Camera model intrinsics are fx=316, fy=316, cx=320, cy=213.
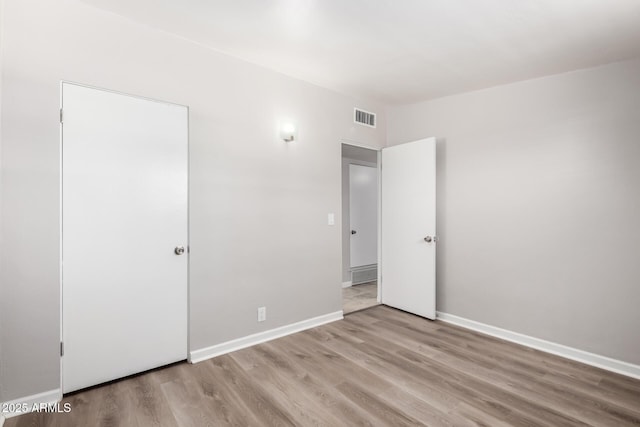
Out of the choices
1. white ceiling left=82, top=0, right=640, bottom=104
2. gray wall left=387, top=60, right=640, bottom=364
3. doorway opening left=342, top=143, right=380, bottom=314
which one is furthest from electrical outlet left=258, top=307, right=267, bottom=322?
white ceiling left=82, top=0, right=640, bottom=104

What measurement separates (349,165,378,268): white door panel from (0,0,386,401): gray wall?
4.47 ft

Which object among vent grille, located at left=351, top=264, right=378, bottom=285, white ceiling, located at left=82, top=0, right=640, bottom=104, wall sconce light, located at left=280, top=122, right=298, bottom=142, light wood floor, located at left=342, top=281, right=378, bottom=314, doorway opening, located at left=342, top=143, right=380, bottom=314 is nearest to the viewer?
white ceiling, located at left=82, top=0, right=640, bottom=104

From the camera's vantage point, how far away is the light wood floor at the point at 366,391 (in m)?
1.90

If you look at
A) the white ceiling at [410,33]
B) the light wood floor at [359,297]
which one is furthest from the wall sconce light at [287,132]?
the light wood floor at [359,297]

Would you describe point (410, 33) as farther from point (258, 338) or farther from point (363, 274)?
point (363, 274)

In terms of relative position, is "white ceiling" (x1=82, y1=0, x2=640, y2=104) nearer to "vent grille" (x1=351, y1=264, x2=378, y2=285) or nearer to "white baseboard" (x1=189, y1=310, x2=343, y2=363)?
"white baseboard" (x1=189, y1=310, x2=343, y2=363)

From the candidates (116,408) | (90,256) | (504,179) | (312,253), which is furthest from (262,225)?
(504,179)

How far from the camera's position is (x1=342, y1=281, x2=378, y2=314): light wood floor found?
4.04 m

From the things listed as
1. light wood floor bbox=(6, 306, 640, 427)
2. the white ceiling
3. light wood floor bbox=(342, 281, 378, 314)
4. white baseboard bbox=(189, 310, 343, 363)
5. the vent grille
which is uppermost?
the white ceiling

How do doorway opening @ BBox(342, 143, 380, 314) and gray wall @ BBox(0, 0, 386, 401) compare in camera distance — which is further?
doorway opening @ BBox(342, 143, 380, 314)

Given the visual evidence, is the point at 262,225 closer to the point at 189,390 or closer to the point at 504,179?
the point at 189,390

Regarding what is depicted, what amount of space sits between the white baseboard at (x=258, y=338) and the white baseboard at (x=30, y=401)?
32.8 inches

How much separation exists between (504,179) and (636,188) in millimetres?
950

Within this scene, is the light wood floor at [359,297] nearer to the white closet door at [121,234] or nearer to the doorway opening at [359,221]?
the doorway opening at [359,221]
